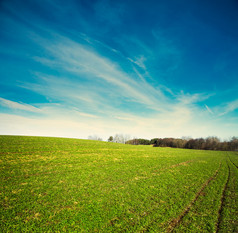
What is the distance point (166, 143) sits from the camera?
15225 cm

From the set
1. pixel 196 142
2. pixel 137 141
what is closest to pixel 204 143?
pixel 196 142

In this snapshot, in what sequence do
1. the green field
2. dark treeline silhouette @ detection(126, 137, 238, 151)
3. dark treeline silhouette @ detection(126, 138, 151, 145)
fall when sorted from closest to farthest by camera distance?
1. the green field
2. dark treeline silhouette @ detection(126, 137, 238, 151)
3. dark treeline silhouette @ detection(126, 138, 151, 145)

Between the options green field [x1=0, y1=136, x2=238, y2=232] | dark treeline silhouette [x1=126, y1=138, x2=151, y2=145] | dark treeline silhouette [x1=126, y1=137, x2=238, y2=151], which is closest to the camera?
green field [x1=0, y1=136, x2=238, y2=232]

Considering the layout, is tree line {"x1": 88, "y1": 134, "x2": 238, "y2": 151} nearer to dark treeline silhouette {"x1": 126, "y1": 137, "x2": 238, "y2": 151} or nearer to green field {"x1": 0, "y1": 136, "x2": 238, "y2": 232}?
dark treeline silhouette {"x1": 126, "y1": 137, "x2": 238, "y2": 151}

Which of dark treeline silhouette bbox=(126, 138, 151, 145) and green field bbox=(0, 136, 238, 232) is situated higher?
green field bbox=(0, 136, 238, 232)

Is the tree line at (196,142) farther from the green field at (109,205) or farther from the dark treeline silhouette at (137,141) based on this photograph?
the green field at (109,205)

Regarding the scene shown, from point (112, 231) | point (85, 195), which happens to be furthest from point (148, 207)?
point (85, 195)

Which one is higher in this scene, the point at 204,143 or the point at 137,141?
the point at 204,143

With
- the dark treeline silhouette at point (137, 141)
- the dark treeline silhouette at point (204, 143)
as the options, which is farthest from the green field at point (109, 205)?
the dark treeline silhouette at point (137, 141)

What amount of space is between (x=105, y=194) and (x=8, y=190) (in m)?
7.35

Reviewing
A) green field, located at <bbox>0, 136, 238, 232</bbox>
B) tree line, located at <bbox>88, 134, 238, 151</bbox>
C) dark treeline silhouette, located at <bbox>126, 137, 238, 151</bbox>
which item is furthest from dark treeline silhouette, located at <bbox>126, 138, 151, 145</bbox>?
green field, located at <bbox>0, 136, 238, 232</bbox>

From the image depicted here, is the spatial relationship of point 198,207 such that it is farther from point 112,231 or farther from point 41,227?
point 41,227

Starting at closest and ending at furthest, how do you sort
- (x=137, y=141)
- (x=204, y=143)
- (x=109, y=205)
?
(x=109, y=205) → (x=204, y=143) → (x=137, y=141)

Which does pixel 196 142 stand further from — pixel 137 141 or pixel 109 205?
pixel 109 205
